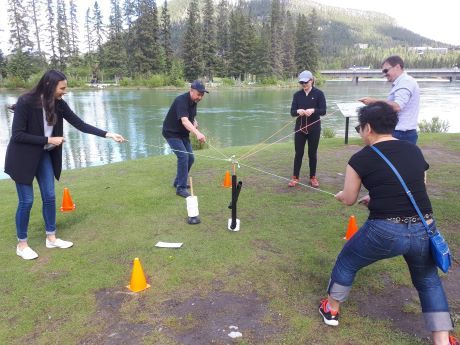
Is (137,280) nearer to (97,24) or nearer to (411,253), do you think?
(411,253)

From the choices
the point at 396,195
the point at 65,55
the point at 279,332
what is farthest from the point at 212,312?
the point at 65,55

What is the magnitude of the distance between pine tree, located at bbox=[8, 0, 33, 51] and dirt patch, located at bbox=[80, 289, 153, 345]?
242 feet

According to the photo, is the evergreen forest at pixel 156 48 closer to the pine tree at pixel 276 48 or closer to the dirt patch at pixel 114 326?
the pine tree at pixel 276 48

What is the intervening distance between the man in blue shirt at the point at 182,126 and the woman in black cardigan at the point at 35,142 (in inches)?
74.6

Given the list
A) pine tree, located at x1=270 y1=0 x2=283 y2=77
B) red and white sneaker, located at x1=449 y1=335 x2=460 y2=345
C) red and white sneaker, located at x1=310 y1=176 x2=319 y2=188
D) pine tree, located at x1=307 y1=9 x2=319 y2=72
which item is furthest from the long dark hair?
pine tree, located at x1=307 y1=9 x2=319 y2=72

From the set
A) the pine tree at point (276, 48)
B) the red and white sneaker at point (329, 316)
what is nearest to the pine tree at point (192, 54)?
the pine tree at point (276, 48)

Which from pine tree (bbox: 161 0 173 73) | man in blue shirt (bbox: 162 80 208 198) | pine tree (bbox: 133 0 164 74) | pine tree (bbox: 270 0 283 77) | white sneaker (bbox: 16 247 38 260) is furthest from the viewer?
pine tree (bbox: 270 0 283 77)

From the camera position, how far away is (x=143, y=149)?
57.6 feet

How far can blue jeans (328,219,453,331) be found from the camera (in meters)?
2.64

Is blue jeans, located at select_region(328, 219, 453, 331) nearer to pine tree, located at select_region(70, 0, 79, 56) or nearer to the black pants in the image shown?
the black pants

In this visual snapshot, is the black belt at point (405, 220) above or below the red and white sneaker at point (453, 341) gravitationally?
above

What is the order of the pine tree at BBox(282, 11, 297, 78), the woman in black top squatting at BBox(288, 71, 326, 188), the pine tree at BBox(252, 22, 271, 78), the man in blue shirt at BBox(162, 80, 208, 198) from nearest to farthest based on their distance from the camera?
the man in blue shirt at BBox(162, 80, 208, 198) < the woman in black top squatting at BBox(288, 71, 326, 188) < the pine tree at BBox(252, 22, 271, 78) < the pine tree at BBox(282, 11, 297, 78)

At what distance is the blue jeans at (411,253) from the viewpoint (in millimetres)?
2643

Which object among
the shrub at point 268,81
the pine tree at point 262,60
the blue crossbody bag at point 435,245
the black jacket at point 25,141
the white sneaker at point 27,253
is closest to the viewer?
the blue crossbody bag at point 435,245
